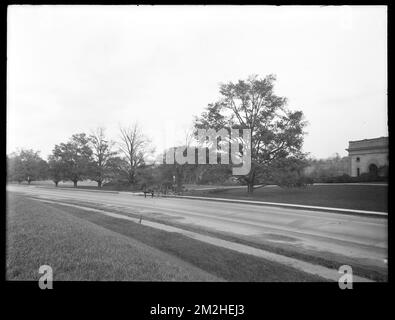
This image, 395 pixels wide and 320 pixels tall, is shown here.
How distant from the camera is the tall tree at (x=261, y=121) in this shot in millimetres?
17984

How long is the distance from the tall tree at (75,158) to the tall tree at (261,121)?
21.7m

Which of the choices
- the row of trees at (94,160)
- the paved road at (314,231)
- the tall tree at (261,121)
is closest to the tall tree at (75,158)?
the row of trees at (94,160)

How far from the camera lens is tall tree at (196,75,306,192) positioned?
59.0 feet

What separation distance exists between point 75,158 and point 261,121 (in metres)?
28.4

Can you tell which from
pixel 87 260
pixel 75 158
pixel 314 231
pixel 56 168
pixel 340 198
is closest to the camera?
pixel 87 260

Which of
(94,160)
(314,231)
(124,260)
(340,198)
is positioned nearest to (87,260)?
(124,260)

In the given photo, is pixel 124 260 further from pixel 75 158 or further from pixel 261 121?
pixel 75 158

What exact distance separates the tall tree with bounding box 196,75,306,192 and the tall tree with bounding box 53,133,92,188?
2172cm

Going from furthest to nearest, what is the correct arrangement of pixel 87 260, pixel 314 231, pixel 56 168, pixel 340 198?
pixel 56 168
pixel 340 198
pixel 314 231
pixel 87 260

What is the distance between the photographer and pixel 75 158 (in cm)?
3391

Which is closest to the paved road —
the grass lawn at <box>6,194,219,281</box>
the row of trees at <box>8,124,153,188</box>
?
the grass lawn at <box>6,194,219,281</box>

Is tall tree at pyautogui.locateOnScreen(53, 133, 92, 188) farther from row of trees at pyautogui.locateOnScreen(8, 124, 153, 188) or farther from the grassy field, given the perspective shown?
the grassy field
